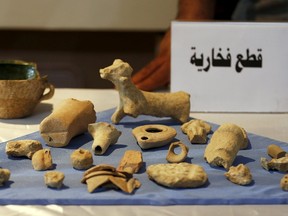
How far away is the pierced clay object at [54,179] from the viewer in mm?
793

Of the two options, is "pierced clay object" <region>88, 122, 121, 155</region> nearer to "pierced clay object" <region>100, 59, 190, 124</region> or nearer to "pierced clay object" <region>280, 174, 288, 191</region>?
"pierced clay object" <region>100, 59, 190, 124</region>

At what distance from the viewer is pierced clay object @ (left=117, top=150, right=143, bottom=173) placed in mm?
860

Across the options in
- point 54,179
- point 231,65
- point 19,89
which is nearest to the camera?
point 54,179

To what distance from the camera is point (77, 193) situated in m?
0.79

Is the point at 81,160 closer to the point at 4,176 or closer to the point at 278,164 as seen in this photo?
the point at 4,176

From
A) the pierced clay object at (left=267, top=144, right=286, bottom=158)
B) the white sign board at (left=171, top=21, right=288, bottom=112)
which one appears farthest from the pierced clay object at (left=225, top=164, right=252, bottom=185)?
the white sign board at (left=171, top=21, right=288, bottom=112)

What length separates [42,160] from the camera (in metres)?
0.88

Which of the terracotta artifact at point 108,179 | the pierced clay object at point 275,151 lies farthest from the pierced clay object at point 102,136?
the pierced clay object at point 275,151

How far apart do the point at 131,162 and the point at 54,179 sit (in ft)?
0.43

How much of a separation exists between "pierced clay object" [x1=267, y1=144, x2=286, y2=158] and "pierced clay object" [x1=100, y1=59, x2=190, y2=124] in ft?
0.74

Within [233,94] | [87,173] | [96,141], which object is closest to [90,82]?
[233,94]

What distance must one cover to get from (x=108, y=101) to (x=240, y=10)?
599 millimetres

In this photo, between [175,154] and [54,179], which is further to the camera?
[175,154]

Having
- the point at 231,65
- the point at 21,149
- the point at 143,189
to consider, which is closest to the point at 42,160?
the point at 21,149
